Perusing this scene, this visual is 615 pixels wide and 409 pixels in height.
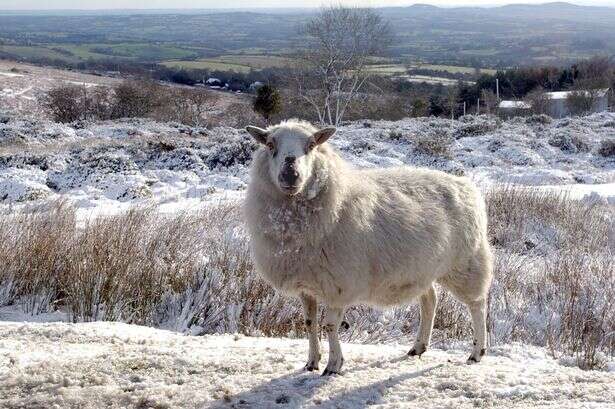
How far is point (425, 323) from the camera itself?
5.27 metres

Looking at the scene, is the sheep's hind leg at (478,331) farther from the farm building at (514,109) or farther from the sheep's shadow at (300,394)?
the farm building at (514,109)

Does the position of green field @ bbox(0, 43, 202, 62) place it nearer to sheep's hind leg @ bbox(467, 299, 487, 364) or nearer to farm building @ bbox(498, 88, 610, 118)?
farm building @ bbox(498, 88, 610, 118)

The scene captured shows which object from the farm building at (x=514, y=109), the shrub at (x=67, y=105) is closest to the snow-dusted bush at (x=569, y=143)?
the farm building at (x=514, y=109)

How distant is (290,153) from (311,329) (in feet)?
4.24

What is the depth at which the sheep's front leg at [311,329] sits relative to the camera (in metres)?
4.52

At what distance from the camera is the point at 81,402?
3832 mm

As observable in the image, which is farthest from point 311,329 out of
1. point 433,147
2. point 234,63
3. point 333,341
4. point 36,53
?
point 36,53

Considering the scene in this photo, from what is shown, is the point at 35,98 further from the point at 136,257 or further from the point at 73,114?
the point at 136,257

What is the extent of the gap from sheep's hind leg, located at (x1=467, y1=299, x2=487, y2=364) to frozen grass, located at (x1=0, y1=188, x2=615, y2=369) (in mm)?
883

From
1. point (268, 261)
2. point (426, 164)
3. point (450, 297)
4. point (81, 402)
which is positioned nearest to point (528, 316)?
point (450, 297)

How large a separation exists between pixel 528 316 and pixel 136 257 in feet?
14.1

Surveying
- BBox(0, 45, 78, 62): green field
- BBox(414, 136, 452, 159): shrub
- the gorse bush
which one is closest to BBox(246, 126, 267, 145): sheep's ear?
BBox(414, 136, 452, 159): shrub

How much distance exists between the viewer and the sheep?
14.0ft

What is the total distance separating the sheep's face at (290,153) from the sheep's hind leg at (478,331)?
1.95 metres
